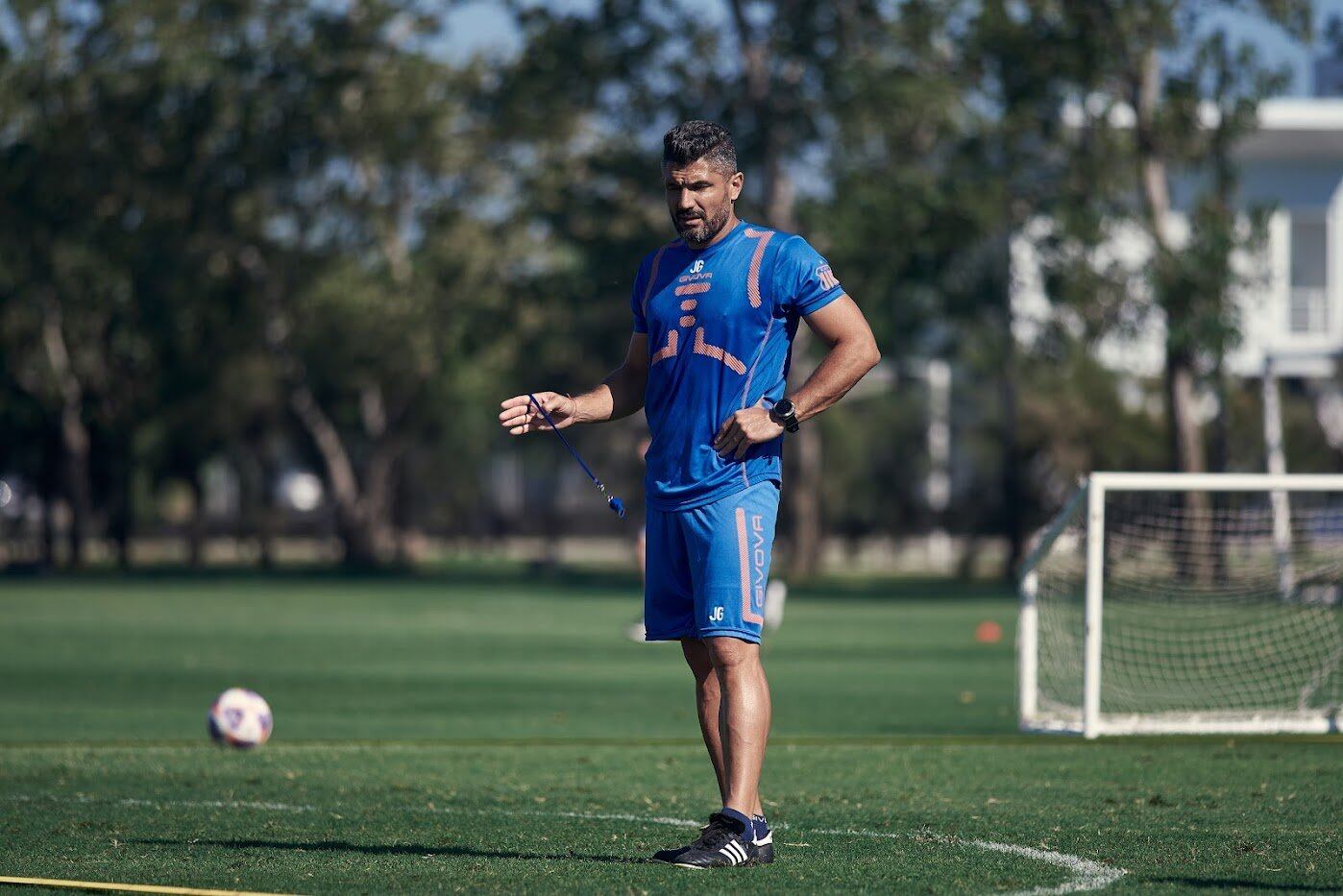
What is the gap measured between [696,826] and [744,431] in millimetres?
2010

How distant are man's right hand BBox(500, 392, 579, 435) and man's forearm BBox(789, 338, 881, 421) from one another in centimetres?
84

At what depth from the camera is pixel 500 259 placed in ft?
161

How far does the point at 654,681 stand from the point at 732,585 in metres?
9.88

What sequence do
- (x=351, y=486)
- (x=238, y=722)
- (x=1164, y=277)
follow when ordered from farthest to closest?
(x=351, y=486)
(x=1164, y=277)
(x=238, y=722)

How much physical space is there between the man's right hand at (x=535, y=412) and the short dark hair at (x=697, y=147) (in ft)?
2.93

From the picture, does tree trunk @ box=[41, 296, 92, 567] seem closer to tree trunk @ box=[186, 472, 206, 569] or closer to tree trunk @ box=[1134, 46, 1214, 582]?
tree trunk @ box=[186, 472, 206, 569]

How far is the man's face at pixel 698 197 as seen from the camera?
21.6 ft

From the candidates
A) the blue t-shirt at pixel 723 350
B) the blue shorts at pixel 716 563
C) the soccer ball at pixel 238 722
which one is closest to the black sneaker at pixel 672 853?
the blue shorts at pixel 716 563

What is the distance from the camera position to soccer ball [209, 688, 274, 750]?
35.4 ft

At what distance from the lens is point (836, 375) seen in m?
6.51

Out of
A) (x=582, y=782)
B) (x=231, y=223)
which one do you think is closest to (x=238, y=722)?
(x=582, y=782)

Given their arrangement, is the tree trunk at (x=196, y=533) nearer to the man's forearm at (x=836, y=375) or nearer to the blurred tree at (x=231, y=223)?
the blurred tree at (x=231, y=223)

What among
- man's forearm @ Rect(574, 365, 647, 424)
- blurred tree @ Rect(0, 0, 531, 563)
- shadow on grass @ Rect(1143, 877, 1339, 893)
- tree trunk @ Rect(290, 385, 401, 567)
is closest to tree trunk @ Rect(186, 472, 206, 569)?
blurred tree @ Rect(0, 0, 531, 563)

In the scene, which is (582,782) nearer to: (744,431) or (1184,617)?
(744,431)
